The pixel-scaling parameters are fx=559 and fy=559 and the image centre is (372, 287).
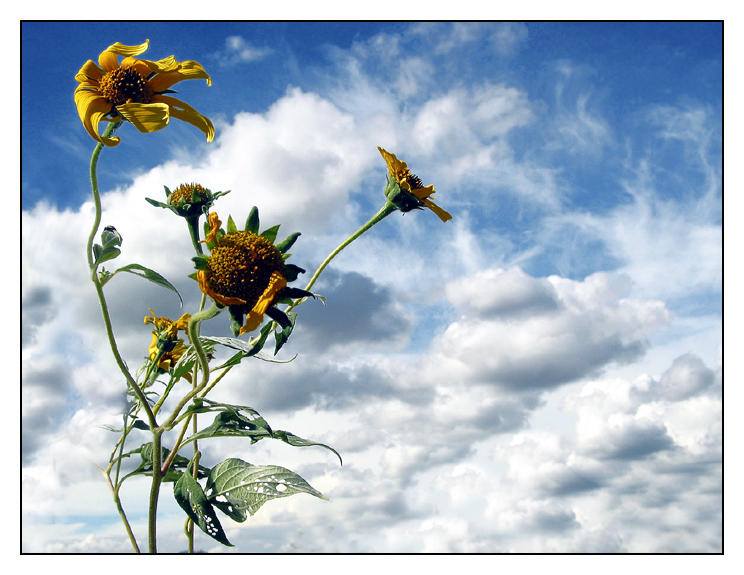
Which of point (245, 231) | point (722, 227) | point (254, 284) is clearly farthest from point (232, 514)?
point (722, 227)

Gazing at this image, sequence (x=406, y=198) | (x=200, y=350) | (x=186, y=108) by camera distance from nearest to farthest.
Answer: (x=200, y=350) < (x=186, y=108) < (x=406, y=198)

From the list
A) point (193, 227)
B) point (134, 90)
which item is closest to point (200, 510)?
point (193, 227)

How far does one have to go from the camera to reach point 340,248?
139 centimetres

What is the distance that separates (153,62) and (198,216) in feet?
1.29

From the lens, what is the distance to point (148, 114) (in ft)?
4.32

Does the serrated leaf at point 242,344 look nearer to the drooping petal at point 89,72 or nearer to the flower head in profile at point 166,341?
the flower head in profile at point 166,341

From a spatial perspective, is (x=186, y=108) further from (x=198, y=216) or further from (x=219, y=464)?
(x=219, y=464)

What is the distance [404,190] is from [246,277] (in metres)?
0.64

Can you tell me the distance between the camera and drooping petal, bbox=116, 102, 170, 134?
51.6 inches

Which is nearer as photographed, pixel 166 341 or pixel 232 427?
pixel 232 427

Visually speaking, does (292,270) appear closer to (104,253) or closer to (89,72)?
(104,253)

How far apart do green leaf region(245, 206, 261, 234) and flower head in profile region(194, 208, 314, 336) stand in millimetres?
60

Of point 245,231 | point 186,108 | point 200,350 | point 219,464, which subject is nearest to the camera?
point 200,350


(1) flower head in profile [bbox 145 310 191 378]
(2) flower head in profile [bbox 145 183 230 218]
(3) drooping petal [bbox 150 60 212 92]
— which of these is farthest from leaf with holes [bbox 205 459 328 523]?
(3) drooping petal [bbox 150 60 212 92]
